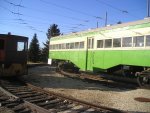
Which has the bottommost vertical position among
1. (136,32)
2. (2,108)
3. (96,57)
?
(2,108)

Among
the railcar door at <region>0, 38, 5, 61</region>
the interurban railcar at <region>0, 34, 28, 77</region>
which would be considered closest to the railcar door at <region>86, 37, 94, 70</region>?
the interurban railcar at <region>0, 34, 28, 77</region>

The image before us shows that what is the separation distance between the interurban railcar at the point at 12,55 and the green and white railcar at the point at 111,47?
487 centimetres

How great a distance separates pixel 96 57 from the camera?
18547 mm

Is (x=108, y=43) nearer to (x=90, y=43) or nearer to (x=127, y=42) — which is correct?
(x=127, y=42)

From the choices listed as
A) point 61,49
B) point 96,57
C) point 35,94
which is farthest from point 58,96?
point 61,49

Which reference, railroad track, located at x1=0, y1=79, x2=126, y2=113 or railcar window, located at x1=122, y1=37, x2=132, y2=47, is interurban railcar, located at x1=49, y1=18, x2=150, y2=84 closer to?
railcar window, located at x1=122, y1=37, x2=132, y2=47

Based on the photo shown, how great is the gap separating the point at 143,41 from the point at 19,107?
25.8 ft

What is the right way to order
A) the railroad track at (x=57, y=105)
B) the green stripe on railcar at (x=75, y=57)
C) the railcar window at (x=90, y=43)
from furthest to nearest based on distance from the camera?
the green stripe on railcar at (x=75, y=57), the railcar window at (x=90, y=43), the railroad track at (x=57, y=105)

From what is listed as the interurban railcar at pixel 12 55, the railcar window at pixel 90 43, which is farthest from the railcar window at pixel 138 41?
the interurban railcar at pixel 12 55

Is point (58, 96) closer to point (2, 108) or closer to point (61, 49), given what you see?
point (2, 108)

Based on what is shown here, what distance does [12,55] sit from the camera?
16484 mm

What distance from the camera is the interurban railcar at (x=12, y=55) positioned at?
16.0m

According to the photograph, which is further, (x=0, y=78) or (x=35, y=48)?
(x=35, y=48)

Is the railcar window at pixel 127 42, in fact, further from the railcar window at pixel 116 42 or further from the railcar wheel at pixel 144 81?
the railcar wheel at pixel 144 81
